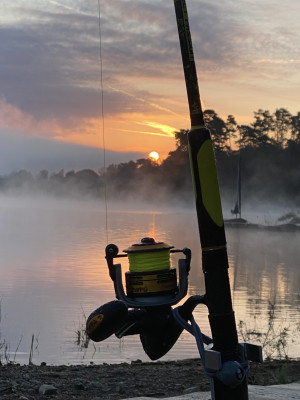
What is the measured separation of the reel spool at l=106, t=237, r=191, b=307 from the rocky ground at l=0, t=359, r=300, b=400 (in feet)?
7.57

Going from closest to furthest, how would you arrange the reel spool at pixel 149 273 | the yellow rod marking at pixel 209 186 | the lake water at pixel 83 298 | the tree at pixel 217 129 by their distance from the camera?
1. the yellow rod marking at pixel 209 186
2. the reel spool at pixel 149 273
3. the lake water at pixel 83 298
4. the tree at pixel 217 129

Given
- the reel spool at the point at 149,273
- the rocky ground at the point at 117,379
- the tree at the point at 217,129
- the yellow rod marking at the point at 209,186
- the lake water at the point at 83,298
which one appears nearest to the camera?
the yellow rod marking at the point at 209,186

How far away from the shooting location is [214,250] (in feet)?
16.4

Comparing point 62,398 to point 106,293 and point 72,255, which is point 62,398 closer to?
point 106,293

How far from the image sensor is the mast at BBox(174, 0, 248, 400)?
500cm

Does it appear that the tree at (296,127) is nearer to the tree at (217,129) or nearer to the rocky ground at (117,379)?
the tree at (217,129)

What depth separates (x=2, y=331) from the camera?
14.2 m

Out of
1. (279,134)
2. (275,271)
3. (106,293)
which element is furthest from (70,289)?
(279,134)

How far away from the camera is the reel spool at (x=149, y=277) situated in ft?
16.9

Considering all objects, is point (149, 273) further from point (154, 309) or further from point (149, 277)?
point (154, 309)

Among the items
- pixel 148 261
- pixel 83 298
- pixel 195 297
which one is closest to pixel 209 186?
pixel 148 261

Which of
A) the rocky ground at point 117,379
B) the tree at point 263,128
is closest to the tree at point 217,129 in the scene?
the tree at point 263,128

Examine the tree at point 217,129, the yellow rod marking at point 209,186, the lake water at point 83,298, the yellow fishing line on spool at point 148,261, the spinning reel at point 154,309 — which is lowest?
the lake water at point 83,298

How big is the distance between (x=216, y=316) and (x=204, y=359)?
306 millimetres
